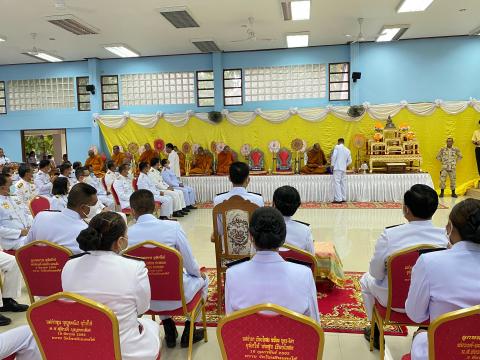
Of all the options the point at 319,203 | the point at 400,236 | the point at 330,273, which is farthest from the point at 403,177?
the point at 400,236

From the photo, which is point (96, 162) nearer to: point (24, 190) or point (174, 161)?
point (174, 161)

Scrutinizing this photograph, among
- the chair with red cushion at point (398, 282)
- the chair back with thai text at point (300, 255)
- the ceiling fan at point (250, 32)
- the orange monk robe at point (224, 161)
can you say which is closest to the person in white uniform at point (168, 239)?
the chair back with thai text at point (300, 255)

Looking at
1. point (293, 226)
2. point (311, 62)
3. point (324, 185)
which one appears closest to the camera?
point (293, 226)

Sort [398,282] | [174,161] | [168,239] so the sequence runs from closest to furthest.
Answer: [398,282], [168,239], [174,161]

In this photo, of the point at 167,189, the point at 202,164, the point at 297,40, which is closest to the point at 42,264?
the point at 167,189

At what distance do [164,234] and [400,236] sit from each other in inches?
55.7

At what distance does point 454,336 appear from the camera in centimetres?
141

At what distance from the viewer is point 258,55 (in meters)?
10.5

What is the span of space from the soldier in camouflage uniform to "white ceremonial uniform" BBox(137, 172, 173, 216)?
6.39m

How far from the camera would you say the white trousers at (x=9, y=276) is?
132 inches

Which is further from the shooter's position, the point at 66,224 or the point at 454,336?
the point at 66,224

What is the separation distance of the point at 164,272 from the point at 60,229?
3.30ft

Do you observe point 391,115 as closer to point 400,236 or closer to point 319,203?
point 319,203

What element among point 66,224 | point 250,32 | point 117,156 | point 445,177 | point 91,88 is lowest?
point 445,177
